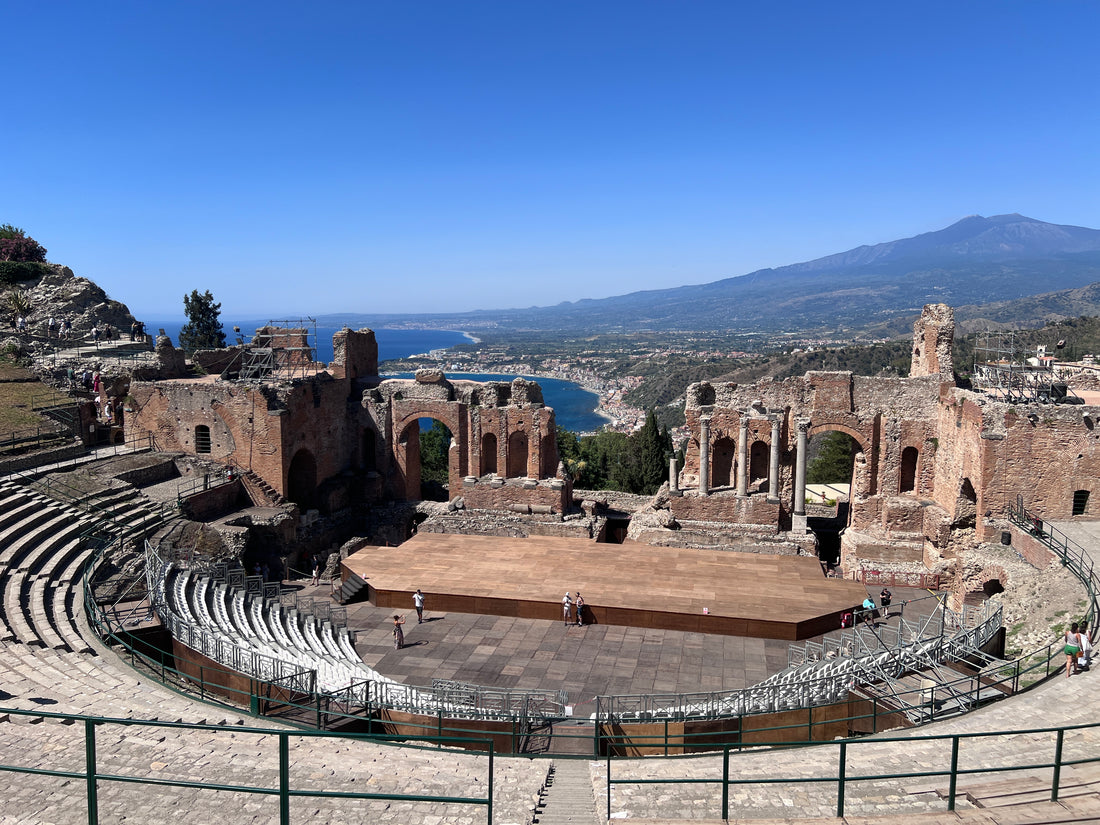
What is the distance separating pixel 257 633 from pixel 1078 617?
18376 mm

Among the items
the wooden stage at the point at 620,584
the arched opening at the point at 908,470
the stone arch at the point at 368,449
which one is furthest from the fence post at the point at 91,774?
the arched opening at the point at 908,470

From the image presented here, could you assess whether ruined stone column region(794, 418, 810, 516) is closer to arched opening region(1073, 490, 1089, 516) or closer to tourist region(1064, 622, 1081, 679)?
arched opening region(1073, 490, 1089, 516)

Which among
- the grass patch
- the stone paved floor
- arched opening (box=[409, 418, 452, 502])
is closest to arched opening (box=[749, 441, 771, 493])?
the stone paved floor

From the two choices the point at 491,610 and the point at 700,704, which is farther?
the point at 491,610

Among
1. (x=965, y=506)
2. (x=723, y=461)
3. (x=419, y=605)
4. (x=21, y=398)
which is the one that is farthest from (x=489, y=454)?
(x=21, y=398)

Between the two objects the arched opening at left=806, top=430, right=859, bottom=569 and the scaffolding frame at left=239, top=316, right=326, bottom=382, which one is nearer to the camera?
the arched opening at left=806, top=430, right=859, bottom=569

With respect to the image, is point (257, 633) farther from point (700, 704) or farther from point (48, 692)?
point (700, 704)

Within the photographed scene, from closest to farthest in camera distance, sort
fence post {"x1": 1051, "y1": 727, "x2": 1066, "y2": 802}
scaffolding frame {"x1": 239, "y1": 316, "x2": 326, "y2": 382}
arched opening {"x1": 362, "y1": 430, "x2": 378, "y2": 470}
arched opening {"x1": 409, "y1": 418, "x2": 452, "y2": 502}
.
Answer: fence post {"x1": 1051, "y1": 727, "x2": 1066, "y2": 802} < scaffolding frame {"x1": 239, "y1": 316, "x2": 326, "y2": 382} < arched opening {"x1": 362, "y1": 430, "x2": 378, "y2": 470} < arched opening {"x1": 409, "y1": 418, "x2": 452, "y2": 502}

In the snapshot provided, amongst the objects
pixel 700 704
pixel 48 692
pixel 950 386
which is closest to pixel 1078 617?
pixel 700 704

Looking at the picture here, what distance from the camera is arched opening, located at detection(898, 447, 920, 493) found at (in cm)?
2806

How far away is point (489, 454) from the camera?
1262 inches

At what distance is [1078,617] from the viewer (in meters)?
16.2

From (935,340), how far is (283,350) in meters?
26.5

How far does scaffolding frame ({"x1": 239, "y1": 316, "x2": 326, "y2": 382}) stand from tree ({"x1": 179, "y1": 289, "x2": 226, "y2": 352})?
18.2m
